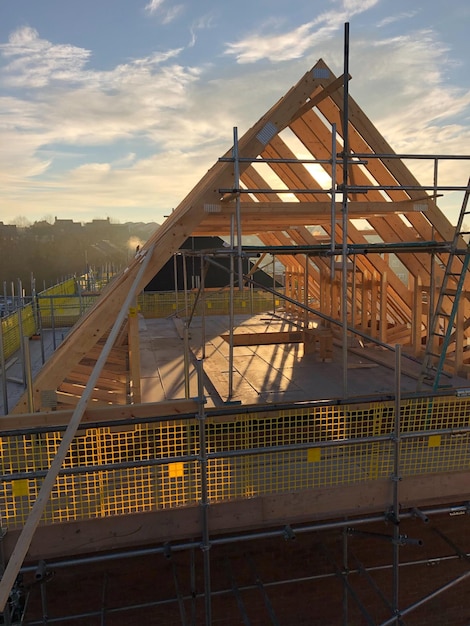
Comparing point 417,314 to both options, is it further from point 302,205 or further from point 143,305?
point 143,305

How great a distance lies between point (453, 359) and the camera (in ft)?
30.2

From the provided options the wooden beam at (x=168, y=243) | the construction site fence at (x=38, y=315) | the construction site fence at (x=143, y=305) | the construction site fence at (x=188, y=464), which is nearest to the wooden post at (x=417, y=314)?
the construction site fence at (x=188, y=464)

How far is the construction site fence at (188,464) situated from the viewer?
4.38 meters

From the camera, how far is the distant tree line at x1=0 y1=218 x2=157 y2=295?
6733 centimetres

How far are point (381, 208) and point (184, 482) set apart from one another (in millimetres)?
5213

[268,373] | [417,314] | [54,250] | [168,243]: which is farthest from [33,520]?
[54,250]

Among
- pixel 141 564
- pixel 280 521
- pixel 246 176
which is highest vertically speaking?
pixel 246 176

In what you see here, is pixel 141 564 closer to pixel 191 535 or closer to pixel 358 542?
pixel 191 535

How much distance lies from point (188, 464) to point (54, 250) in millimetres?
78455

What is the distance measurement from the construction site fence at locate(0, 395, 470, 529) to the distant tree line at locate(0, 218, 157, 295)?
55.5 meters

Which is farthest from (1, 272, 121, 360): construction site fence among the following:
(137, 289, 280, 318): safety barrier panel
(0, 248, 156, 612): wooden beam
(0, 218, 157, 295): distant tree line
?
(0, 218, 157, 295): distant tree line

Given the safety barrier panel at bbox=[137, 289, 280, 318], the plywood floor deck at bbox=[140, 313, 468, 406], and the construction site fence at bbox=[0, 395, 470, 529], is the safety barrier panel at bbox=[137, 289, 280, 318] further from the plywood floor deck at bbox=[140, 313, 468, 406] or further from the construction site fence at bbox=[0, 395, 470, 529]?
the construction site fence at bbox=[0, 395, 470, 529]

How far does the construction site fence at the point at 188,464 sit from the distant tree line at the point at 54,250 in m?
55.5

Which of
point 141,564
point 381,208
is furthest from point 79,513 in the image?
point 381,208
